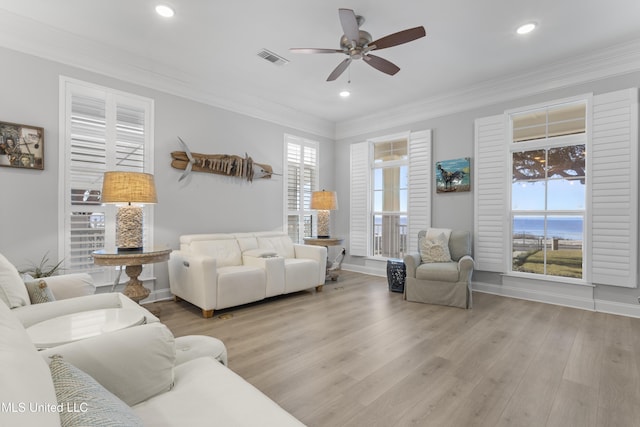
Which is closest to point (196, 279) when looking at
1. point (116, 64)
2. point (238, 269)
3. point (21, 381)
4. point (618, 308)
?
point (238, 269)

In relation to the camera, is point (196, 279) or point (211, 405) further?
point (196, 279)

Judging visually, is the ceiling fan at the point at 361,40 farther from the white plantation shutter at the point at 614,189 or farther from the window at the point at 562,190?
the white plantation shutter at the point at 614,189

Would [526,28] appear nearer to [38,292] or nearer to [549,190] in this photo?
[549,190]

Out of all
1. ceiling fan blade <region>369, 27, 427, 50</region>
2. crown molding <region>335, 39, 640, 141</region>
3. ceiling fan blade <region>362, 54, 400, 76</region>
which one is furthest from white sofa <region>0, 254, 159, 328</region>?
crown molding <region>335, 39, 640, 141</region>

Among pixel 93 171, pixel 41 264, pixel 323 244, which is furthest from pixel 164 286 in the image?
pixel 323 244

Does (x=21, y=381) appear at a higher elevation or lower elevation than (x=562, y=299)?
higher

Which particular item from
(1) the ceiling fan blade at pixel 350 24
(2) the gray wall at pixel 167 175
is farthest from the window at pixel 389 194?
(1) the ceiling fan blade at pixel 350 24

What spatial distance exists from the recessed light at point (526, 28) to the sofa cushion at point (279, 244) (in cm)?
387

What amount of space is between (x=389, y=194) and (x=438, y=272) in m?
2.14

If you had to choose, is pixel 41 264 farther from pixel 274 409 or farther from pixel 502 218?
pixel 502 218

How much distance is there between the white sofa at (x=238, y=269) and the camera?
3.32 m

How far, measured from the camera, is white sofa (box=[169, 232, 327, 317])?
131 inches

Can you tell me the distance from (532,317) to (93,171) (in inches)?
203

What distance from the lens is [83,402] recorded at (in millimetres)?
748
